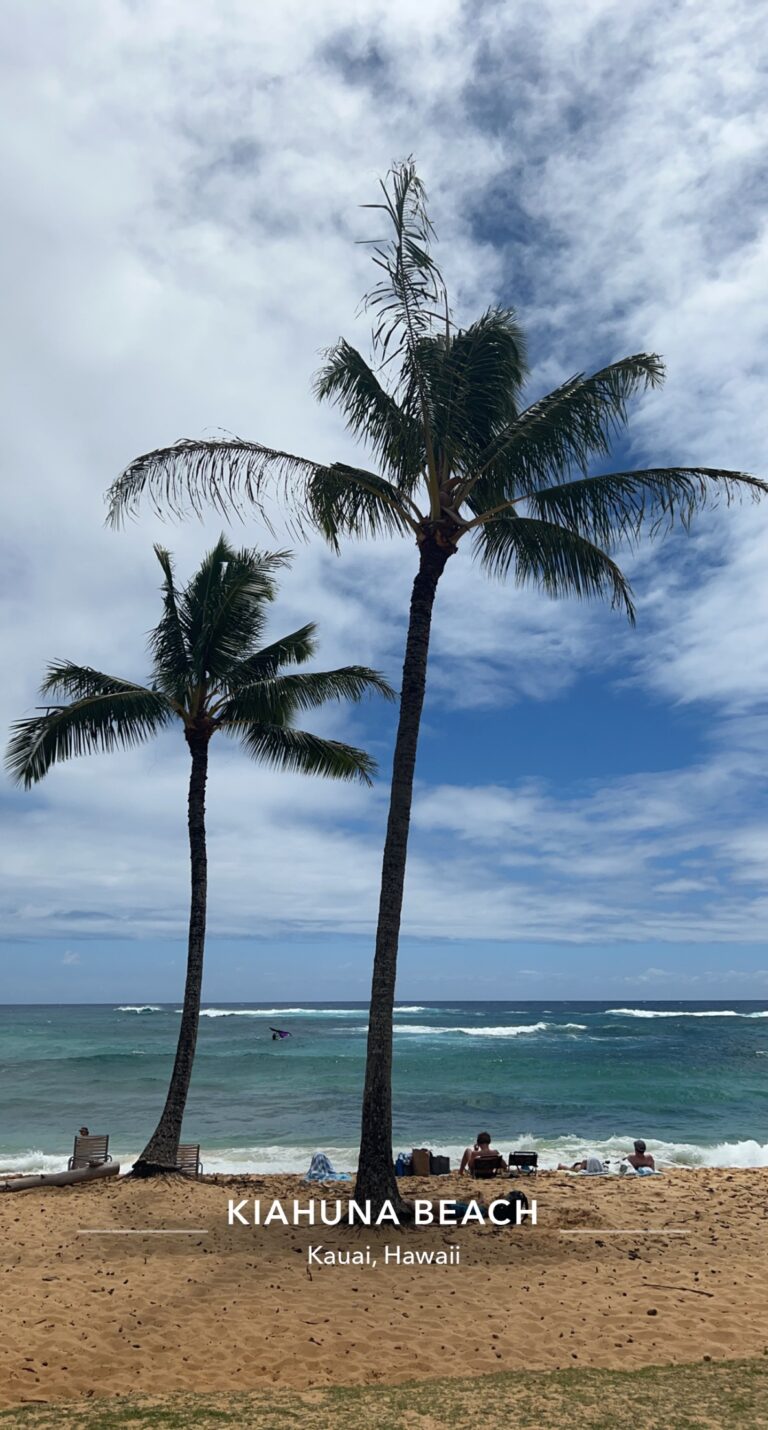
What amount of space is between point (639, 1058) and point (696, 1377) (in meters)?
48.4

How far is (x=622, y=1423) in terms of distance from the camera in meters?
5.30

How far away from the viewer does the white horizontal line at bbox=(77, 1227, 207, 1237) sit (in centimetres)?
995

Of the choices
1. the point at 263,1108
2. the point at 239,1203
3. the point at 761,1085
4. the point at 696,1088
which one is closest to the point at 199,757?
the point at 239,1203

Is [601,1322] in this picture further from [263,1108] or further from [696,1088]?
[696,1088]

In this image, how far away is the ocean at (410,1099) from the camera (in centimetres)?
2150

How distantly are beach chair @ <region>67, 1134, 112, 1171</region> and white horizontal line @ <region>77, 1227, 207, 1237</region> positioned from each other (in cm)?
460

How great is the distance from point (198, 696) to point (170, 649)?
993 millimetres

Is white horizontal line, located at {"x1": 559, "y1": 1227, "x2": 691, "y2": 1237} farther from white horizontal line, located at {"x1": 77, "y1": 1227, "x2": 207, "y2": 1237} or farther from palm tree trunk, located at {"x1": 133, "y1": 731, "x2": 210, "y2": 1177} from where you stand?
palm tree trunk, located at {"x1": 133, "y1": 731, "x2": 210, "y2": 1177}

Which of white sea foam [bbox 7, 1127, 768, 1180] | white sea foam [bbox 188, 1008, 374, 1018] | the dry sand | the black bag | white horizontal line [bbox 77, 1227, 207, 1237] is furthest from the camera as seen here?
white sea foam [bbox 188, 1008, 374, 1018]

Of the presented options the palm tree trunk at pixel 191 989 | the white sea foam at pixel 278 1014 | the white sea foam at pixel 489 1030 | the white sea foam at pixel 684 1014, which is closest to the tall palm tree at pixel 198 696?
the palm tree trunk at pixel 191 989

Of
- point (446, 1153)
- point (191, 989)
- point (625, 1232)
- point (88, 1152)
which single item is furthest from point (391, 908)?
point (446, 1153)

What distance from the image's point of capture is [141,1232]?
33.0 feet

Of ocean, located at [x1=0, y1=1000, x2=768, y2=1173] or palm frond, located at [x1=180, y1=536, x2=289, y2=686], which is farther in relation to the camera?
ocean, located at [x1=0, y1=1000, x2=768, y2=1173]

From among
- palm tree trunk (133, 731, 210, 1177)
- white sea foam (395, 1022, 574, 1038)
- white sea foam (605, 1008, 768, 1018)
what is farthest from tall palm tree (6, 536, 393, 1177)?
white sea foam (605, 1008, 768, 1018)
